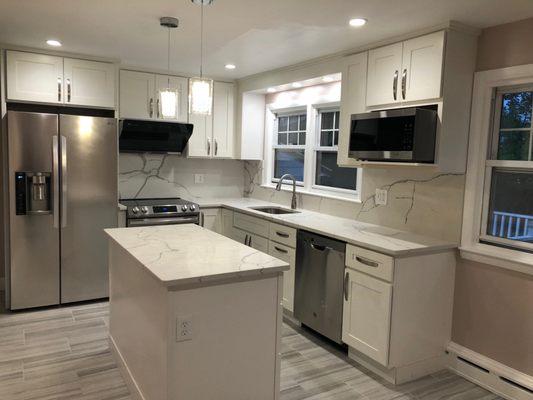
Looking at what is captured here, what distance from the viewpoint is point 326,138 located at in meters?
4.48

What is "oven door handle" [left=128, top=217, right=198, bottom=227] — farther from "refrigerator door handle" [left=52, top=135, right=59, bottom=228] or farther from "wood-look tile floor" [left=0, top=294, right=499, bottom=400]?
"wood-look tile floor" [left=0, top=294, right=499, bottom=400]

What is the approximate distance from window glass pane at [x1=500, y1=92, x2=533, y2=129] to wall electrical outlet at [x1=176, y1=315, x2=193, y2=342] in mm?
2382

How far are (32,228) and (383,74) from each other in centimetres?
325

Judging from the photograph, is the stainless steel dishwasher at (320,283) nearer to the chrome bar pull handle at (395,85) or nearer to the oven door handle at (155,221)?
the chrome bar pull handle at (395,85)

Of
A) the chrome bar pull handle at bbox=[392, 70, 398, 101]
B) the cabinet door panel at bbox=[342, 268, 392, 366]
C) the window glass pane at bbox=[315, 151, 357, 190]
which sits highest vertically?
the chrome bar pull handle at bbox=[392, 70, 398, 101]

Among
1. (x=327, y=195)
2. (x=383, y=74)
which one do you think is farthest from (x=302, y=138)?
(x=383, y=74)

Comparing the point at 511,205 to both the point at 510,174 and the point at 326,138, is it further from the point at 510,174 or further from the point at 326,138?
the point at 326,138

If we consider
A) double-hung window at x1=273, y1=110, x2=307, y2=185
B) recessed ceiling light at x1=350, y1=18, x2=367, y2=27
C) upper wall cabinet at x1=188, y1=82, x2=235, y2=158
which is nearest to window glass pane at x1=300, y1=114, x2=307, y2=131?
double-hung window at x1=273, y1=110, x2=307, y2=185

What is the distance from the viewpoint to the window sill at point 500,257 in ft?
8.77

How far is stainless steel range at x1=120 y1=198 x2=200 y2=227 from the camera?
4.36 meters

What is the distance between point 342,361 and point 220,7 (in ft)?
8.41

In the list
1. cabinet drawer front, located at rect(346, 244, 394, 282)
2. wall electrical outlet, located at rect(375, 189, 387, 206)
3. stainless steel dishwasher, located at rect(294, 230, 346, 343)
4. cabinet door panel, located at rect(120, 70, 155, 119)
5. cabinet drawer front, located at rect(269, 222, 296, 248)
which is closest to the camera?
cabinet drawer front, located at rect(346, 244, 394, 282)

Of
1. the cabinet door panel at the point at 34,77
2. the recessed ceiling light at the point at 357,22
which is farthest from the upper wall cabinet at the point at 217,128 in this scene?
the recessed ceiling light at the point at 357,22

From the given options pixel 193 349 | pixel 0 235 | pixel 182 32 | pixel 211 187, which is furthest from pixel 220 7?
pixel 0 235
